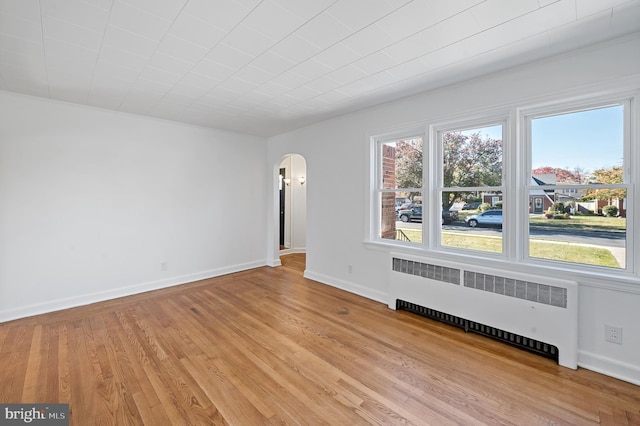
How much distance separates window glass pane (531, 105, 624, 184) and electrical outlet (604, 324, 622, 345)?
1204 mm

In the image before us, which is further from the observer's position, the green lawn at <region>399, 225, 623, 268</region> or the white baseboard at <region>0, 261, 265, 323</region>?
the white baseboard at <region>0, 261, 265, 323</region>

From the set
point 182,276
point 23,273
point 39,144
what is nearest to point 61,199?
point 39,144

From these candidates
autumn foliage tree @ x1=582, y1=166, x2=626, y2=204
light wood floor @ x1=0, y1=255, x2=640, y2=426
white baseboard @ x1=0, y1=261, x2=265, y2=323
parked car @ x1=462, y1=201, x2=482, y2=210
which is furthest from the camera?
white baseboard @ x1=0, y1=261, x2=265, y2=323

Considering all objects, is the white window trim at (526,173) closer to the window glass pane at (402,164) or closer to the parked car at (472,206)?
the window glass pane at (402,164)

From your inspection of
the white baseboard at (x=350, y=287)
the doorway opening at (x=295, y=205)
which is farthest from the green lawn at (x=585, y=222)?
the doorway opening at (x=295, y=205)

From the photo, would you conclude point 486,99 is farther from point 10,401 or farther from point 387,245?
point 10,401

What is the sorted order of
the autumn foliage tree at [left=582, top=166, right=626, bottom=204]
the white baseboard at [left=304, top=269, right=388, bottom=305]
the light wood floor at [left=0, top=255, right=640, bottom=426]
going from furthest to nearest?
the white baseboard at [left=304, top=269, right=388, bottom=305] → the autumn foliage tree at [left=582, top=166, right=626, bottom=204] → the light wood floor at [left=0, top=255, right=640, bottom=426]

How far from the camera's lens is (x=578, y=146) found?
247cm

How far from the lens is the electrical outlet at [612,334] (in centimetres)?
220

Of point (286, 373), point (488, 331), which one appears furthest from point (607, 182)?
point (286, 373)

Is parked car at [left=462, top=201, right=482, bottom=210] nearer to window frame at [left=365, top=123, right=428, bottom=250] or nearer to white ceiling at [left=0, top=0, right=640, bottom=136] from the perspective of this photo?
window frame at [left=365, top=123, right=428, bottom=250]

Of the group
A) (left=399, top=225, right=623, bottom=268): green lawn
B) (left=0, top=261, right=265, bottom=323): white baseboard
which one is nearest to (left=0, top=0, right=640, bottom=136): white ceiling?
(left=399, top=225, right=623, bottom=268): green lawn

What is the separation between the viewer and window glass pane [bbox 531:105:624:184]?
231 cm

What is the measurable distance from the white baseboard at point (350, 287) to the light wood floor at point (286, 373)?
43cm
